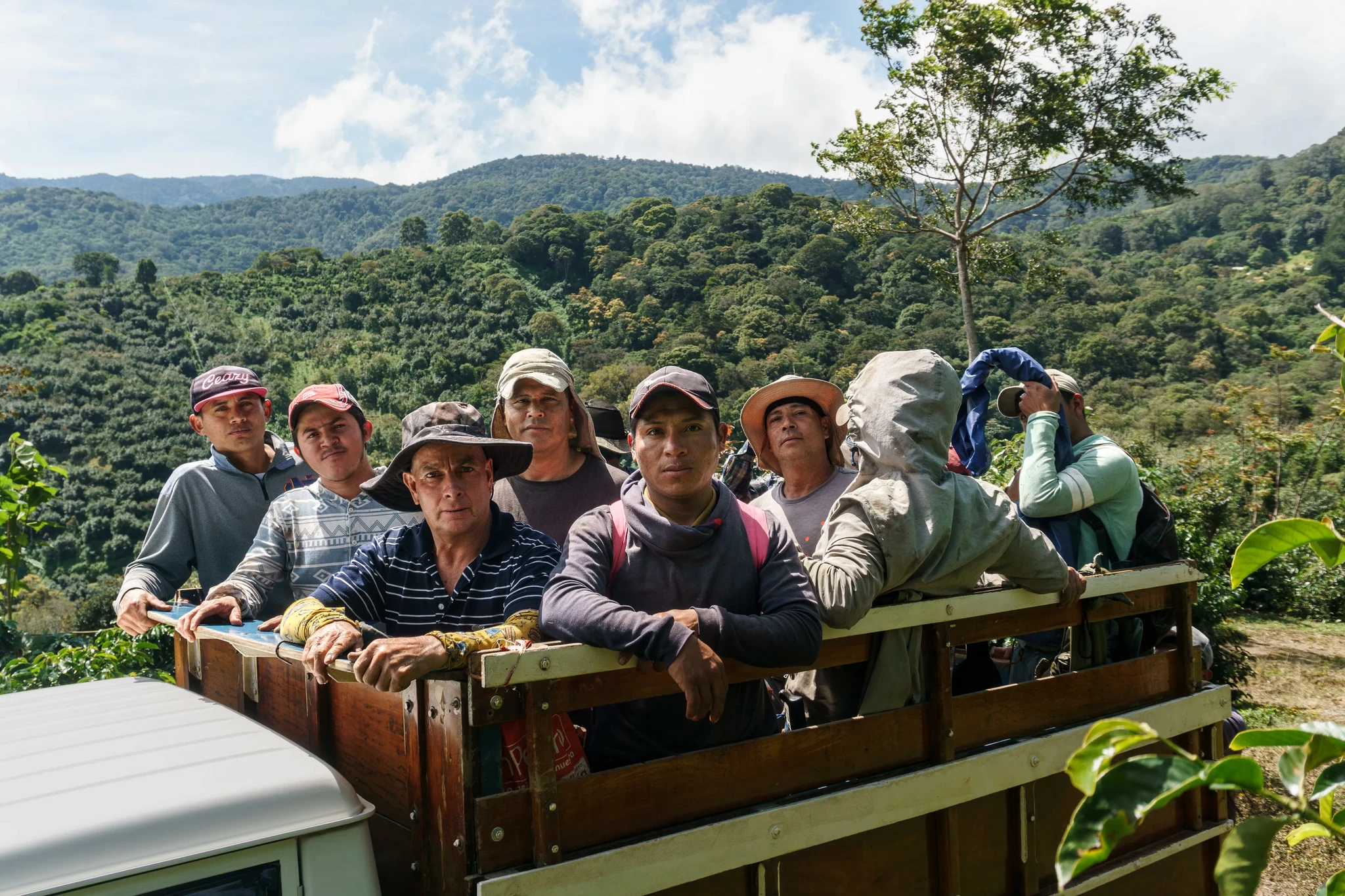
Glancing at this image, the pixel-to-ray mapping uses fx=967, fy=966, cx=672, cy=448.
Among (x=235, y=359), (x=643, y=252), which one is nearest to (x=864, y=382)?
(x=235, y=359)

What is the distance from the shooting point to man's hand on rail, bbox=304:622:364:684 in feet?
6.15

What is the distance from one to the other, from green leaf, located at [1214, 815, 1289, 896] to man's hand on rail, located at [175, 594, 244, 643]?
238 centimetres

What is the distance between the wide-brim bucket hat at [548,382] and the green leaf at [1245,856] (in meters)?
2.74

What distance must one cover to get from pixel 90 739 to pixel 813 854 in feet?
4.98

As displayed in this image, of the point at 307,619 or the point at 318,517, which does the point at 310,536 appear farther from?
the point at 307,619

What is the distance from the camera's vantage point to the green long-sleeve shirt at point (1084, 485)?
307cm

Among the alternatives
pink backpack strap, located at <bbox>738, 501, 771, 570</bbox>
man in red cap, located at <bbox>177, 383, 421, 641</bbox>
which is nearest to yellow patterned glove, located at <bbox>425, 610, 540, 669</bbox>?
pink backpack strap, located at <bbox>738, 501, 771, 570</bbox>

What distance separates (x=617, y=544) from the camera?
2143mm

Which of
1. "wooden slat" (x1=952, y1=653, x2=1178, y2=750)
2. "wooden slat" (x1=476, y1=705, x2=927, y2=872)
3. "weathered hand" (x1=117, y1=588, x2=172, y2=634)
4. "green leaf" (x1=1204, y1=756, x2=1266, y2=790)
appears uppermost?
"green leaf" (x1=1204, y1=756, x2=1266, y2=790)

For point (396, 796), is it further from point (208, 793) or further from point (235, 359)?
point (235, 359)

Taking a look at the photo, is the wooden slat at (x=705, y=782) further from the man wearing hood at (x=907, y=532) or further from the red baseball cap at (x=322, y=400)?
the red baseball cap at (x=322, y=400)

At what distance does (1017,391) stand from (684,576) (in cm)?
192

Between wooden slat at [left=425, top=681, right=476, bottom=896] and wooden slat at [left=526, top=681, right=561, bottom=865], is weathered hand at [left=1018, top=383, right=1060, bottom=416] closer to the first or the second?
wooden slat at [left=526, top=681, right=561, bottom=865]

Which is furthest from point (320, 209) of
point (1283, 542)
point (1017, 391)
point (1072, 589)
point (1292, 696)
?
point (1283, 542)
